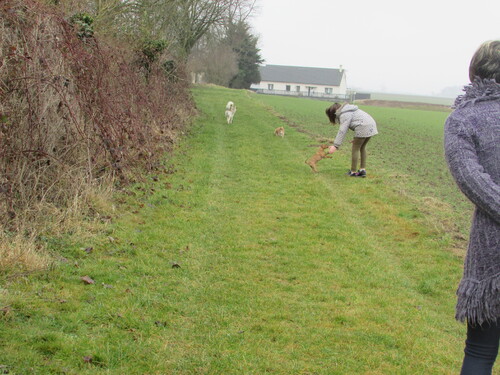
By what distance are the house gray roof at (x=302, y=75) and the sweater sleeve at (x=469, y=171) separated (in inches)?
4664

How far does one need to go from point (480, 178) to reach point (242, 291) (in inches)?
125

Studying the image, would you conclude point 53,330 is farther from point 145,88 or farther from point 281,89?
point 281,89

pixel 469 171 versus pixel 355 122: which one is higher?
pixel 355 122

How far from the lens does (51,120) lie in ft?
21.6

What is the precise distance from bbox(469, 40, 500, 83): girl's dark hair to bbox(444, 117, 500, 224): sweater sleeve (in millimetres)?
264

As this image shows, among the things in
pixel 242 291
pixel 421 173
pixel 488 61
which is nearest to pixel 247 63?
pixel 421 173

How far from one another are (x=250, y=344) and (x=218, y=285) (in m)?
1.28

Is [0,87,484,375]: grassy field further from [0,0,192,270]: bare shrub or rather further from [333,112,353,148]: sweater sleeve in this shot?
[333,112,353,148]: sweater sleeve

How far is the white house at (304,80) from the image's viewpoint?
4670 inches

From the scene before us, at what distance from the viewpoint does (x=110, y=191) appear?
772 centimetres

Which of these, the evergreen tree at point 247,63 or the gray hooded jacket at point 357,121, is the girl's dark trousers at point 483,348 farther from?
the evergreen tree at point 247,63

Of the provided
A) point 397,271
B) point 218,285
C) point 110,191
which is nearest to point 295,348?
point 218,285

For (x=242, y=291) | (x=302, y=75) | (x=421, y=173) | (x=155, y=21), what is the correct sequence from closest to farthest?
(x=242, y=291) < (x=421, y=173) < (x=155, y=21) < (x=302, y=75)

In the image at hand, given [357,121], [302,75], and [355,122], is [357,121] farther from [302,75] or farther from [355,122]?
[302,75]
